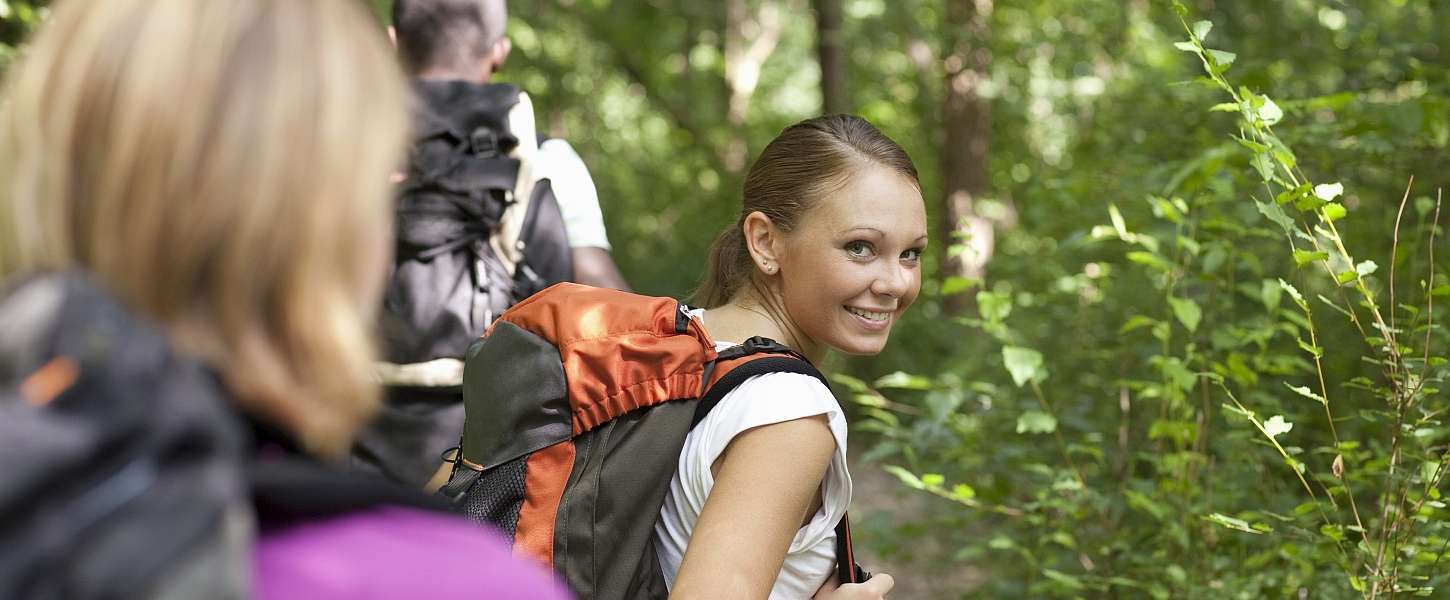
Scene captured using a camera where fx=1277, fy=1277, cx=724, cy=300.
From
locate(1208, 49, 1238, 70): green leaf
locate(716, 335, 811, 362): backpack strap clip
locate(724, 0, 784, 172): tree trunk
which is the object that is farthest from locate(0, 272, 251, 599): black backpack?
locate(724, 0, 784, 172): tree trunk

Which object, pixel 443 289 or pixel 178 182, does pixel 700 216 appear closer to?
pixel 443 289

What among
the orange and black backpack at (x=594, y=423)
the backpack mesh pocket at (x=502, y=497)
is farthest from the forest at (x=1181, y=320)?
the backpack mesh pocket at (x=502, y=497)

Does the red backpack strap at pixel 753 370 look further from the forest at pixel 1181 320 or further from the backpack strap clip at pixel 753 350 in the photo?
the forest at pixel 1181 320

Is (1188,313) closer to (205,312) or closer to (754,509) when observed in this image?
(754,509)

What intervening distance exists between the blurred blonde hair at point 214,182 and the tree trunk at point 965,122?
732cm

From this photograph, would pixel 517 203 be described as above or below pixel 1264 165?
below

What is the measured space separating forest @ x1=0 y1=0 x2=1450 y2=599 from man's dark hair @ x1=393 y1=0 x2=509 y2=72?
2.87 ft

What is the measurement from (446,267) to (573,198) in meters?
0.39

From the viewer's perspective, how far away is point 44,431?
0.86 m

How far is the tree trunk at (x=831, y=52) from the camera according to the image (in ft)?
31.1

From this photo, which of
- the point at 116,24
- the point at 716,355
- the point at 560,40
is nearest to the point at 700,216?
the point at 560,40

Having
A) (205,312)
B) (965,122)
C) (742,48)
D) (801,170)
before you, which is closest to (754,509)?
(801,170)

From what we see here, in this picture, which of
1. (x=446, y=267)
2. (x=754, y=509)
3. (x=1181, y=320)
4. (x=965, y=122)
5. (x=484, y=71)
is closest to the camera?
(x=754, y=509)

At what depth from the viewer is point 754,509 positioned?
6.18 ft
